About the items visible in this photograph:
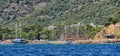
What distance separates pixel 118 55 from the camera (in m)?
77.0

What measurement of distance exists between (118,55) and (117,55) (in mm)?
453

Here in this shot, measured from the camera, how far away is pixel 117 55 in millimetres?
77438

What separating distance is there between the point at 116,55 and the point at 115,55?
0.56 feet

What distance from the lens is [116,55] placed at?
255ft

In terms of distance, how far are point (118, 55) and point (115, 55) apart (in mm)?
808

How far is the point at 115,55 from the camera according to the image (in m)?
77.7

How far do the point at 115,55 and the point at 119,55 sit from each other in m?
0.95

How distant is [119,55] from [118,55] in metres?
0.17

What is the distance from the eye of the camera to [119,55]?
7694 centimetres

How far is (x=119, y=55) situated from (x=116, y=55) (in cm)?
86
